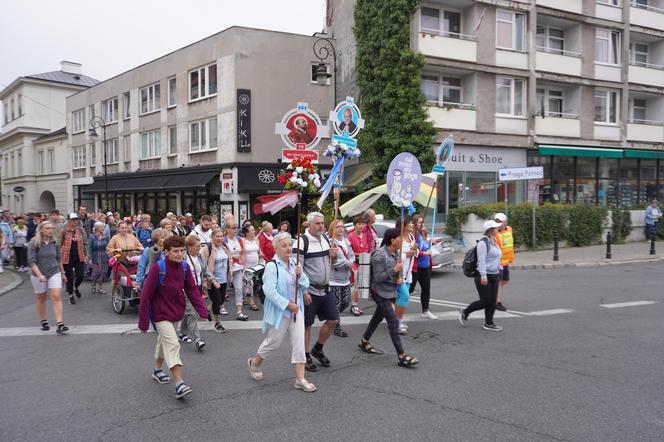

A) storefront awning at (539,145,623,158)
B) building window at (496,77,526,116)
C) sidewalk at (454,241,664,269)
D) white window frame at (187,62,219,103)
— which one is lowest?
sidewalk at (454,241,664,269)

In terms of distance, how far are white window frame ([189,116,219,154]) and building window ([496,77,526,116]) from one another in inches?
519

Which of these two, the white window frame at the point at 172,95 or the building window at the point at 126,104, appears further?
the building window at the point at 126,104

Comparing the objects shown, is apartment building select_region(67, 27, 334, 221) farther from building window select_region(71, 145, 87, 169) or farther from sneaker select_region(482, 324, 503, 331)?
sneaker select_region(482, 324, 503, 331)

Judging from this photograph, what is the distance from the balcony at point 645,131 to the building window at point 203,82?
20810 millimetres

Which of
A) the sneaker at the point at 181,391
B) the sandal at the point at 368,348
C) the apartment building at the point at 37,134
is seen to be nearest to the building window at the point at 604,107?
the sandal at the point at 368,348

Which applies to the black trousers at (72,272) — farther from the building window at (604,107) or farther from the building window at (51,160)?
the building window at (51,160)

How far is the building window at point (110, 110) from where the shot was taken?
111ft

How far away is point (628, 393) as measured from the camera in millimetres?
5070

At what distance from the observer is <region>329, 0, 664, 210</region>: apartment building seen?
2112 cm

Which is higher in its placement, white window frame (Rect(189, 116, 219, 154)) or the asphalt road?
white window frame (Rect(189, 116, 219, 154))

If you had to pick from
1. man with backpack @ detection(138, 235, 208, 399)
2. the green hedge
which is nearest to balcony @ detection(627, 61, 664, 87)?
the green hedge

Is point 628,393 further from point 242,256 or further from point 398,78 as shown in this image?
point 398,78

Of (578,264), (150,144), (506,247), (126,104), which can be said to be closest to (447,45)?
(578,264)

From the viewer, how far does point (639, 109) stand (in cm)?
2764
